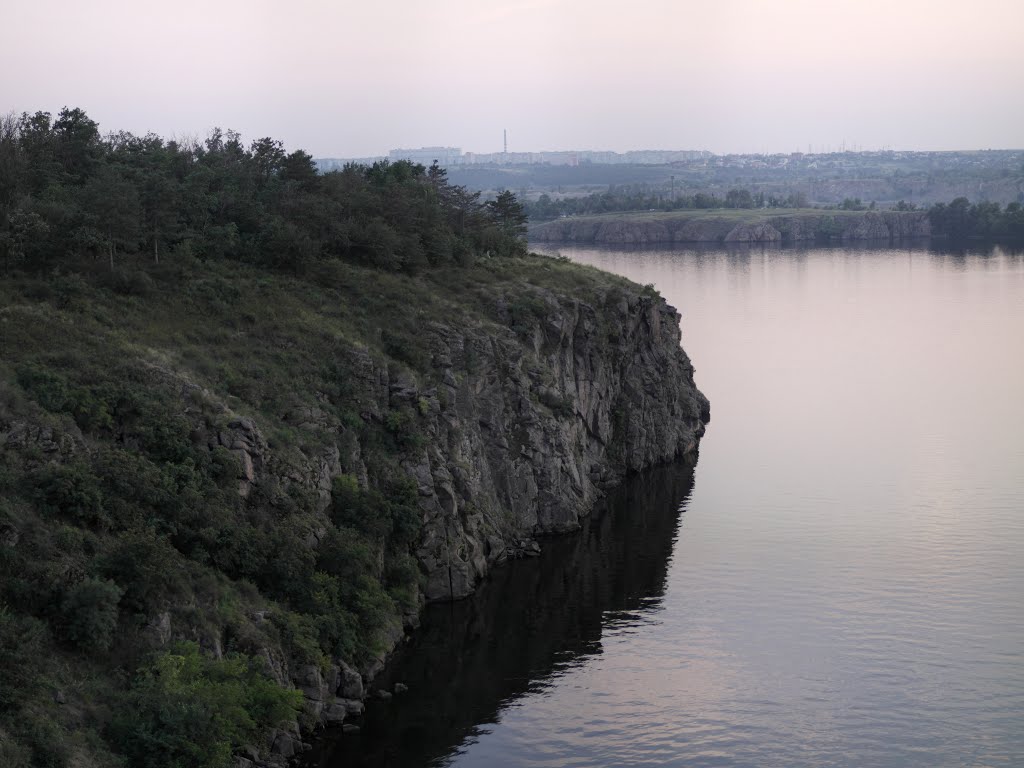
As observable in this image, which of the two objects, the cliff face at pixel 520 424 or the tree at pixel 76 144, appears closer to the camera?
the cliff face at pixel 520 424

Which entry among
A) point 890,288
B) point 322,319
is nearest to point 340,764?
point 322,319

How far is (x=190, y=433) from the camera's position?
158 ft

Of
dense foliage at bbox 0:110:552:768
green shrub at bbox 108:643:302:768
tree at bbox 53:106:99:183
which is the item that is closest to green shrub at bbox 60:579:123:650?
dense foliage at bbox 0:110:552:768

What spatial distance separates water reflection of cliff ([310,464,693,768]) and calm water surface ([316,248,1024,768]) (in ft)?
0.41

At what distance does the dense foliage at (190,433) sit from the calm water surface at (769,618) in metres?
4.95

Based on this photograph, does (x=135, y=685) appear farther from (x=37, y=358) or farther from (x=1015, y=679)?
(x=1015, y=679)

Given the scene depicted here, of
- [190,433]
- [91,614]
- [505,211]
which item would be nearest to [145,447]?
[190,433]

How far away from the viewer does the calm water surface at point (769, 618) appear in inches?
1657

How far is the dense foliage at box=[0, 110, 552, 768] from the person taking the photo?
36.9m

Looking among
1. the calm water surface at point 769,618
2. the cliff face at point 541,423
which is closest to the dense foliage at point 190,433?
the cliff face at point 541,423

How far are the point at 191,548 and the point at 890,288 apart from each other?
143 metres

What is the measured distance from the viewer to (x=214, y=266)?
224 feet

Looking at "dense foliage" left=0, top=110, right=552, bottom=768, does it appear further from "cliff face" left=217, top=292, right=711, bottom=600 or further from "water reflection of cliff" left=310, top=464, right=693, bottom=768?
"water reflection of cliff" left=310, top=464, right=693, bottom=768

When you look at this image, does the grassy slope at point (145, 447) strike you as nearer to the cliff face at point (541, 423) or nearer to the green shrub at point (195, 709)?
the green shrub at point (195, 709)
